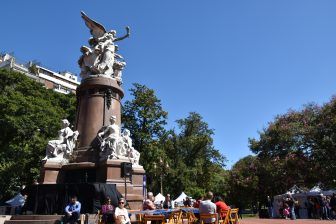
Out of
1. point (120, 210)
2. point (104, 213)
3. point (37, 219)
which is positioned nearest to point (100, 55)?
point (37, 219)

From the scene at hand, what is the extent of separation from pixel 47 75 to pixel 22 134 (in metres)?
53.6

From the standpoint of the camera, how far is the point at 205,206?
9.83 m

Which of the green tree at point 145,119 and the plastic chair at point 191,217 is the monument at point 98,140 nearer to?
the plastic chair at point 191,217

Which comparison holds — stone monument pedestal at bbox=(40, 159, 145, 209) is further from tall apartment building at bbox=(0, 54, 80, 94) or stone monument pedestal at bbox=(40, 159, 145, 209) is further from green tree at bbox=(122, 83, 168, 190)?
tall apartment building at bbox=(0, 54, 80, 94)

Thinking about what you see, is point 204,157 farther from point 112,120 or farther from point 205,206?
point 205,206

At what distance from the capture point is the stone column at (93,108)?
704 inches

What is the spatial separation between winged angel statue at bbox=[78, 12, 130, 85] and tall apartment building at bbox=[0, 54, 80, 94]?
1973 inches

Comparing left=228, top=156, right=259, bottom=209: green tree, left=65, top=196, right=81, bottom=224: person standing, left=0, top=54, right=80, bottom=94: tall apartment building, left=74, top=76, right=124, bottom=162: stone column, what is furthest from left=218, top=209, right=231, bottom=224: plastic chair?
left=0, top=54, right=80, bottom=94: tall apartment building

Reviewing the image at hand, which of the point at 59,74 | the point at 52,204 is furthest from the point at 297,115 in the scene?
the point at 59,74

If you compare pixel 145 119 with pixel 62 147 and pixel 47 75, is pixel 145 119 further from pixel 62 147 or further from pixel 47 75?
pixel 47 75

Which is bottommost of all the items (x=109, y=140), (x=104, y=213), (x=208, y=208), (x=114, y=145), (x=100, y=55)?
(x=104, y=213)

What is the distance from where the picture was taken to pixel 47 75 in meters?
83.8

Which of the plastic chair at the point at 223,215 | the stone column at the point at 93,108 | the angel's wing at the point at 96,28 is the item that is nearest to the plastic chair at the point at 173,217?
the plastic chair at the point at 223,215

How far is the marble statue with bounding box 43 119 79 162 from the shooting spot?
56.4 ft
